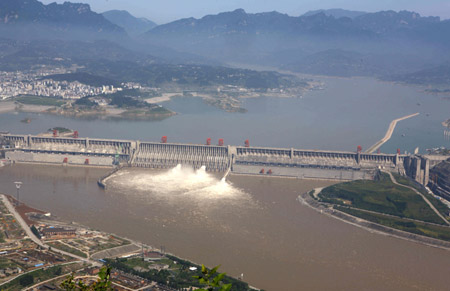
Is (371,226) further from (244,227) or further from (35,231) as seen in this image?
(35,231)

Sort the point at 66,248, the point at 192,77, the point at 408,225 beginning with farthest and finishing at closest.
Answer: the point at 192,77 → the point at 408,225 → the point at 66,248

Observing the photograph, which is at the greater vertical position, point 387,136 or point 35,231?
point 387,136

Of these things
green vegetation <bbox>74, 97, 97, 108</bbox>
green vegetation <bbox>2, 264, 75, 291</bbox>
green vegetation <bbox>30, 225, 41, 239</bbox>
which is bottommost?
green vegetation <bbox>2, 264, 75, 291</bbox>

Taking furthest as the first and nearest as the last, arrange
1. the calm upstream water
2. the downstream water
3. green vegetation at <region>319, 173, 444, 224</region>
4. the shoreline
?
the calm upstream water
green vegetation at <region>319, 173, 444, 224</region>
the shoreline
the downstream water

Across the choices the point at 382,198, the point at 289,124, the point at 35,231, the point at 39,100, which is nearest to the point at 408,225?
the point at 382,198

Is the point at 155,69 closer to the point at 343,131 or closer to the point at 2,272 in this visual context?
the point at 343,131

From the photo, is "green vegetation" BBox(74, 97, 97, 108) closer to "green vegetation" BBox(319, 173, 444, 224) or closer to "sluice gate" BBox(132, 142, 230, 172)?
"sluice gate" BBox(132, 142, 230, 172)

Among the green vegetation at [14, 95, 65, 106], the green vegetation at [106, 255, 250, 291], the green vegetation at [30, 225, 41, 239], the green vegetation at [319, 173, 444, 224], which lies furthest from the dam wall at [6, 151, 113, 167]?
the green vegetation at [14, 95, 65, 106]

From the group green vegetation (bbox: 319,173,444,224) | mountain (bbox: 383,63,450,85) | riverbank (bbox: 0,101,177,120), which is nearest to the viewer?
green vegetation (bbox: 319,173,444,224)
